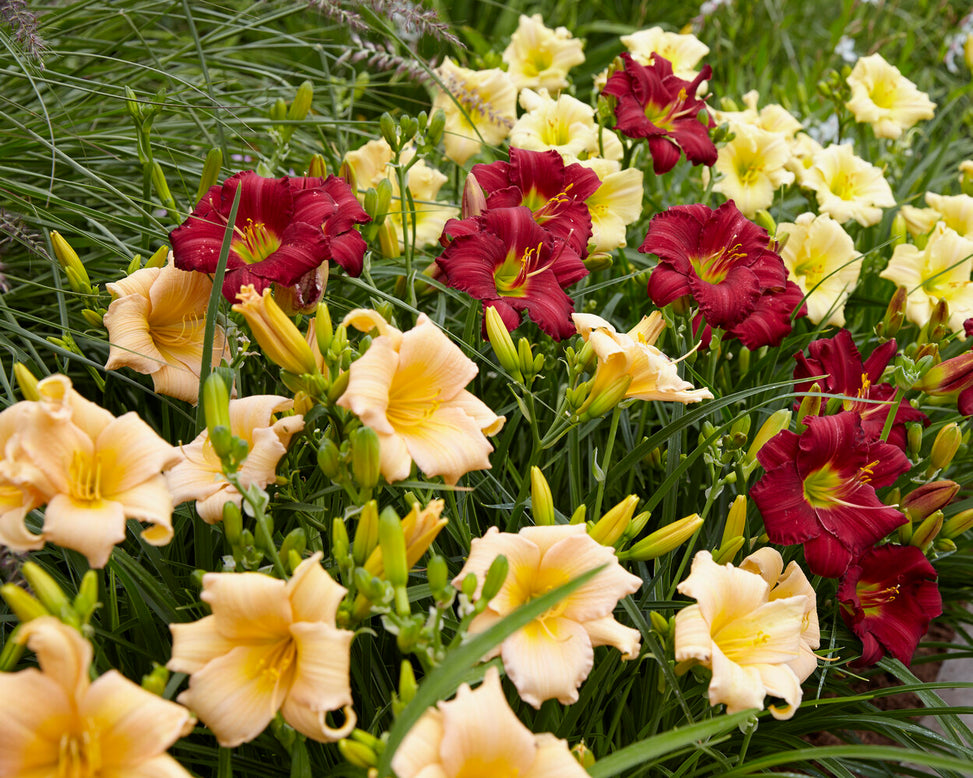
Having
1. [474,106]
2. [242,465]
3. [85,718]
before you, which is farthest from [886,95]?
[85,718]

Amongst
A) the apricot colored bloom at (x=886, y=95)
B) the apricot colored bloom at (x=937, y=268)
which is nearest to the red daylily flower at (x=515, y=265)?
the apricot colored bloom at (x=937, y=268)

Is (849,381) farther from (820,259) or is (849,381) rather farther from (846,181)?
(846,181)

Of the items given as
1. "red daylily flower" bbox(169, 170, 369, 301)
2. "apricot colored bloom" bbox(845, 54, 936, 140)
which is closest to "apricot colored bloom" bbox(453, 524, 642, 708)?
"red daylily flower" bbox(169, 170, 369, 301)

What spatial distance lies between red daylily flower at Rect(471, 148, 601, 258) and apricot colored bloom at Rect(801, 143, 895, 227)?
84cm

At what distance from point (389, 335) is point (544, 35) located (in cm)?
170

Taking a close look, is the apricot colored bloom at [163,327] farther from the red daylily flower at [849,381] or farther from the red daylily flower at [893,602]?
the red daylily flower at [893,602]

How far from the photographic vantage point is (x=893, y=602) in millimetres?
1534

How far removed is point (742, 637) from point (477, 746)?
0.49 metres

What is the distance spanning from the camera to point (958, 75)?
13.9 feet

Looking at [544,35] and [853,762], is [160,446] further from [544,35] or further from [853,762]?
[544,35]

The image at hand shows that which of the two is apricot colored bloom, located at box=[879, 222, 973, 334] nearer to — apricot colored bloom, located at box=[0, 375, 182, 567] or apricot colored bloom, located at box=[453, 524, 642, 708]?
apricot colored bloom, located at box=[453, 524, 642, 708]

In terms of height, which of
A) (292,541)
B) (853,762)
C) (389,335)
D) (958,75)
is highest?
(958,75)

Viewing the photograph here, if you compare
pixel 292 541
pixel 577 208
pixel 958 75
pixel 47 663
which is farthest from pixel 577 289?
pixel 958 75

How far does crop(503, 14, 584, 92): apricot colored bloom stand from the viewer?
95.4 inches
